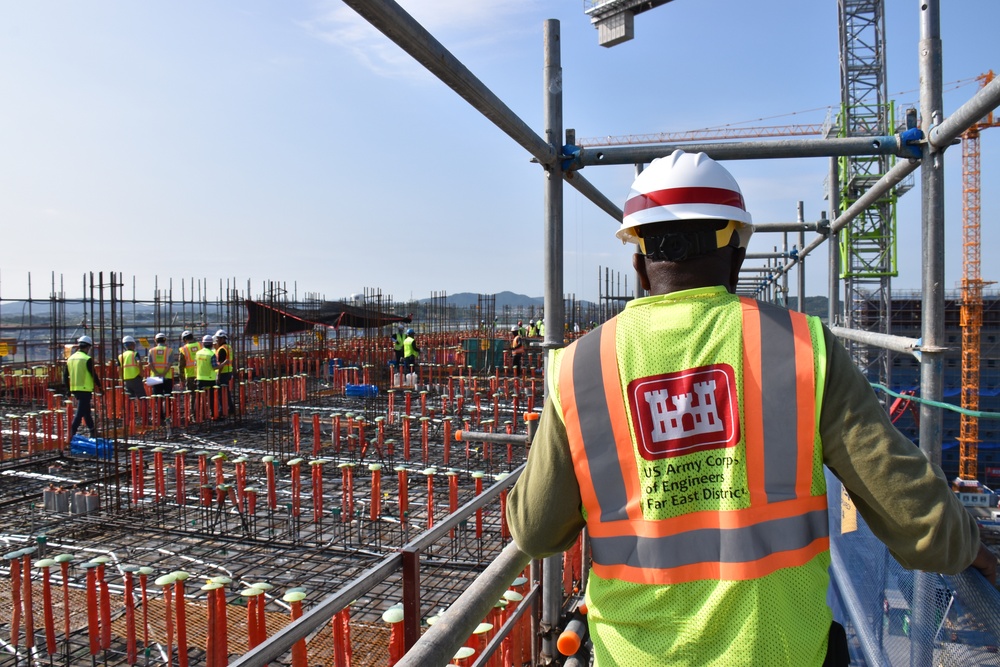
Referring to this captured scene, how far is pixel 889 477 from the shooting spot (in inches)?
43.6

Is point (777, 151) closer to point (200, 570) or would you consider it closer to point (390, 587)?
point (390, 587)

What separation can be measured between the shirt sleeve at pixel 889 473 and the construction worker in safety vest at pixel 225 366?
1493cm

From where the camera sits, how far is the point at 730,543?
1.17 metres

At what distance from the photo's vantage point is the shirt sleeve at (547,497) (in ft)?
4.25

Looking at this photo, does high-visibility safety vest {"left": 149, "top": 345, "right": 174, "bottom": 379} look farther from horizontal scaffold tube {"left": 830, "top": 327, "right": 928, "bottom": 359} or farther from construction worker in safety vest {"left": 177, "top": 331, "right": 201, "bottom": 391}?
horizontal scaffold tube {"left": 830, "top": 327, "right": 928, "bottom": 359}

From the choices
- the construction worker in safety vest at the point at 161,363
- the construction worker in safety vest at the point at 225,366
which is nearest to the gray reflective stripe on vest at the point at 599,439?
the construction worker in safety vest at the point at 225,366

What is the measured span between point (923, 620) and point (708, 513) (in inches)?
66.4

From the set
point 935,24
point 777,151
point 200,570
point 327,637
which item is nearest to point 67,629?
point 200,570

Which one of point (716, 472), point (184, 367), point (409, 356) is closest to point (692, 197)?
point (716, 472)

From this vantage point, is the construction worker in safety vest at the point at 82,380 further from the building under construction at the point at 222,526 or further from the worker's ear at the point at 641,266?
the worker's ear at the point at 641,266

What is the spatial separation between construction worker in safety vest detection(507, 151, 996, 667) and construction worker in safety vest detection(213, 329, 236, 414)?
48.1 feet

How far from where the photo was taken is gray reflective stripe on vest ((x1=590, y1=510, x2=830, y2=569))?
116cm

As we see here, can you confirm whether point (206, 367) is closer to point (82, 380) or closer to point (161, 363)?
point (161, 363)

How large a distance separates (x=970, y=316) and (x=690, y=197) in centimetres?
3095
